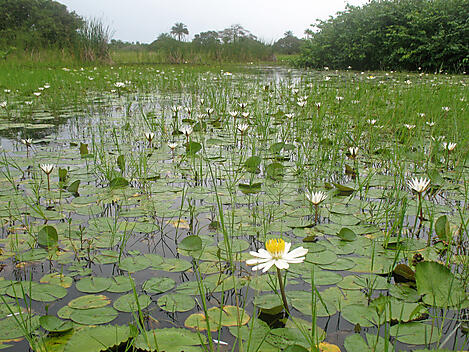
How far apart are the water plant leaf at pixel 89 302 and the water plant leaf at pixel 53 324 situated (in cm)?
9

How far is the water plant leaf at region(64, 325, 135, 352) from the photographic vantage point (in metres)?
0.85

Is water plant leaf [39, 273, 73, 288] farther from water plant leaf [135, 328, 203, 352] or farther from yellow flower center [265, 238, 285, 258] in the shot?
yellow flower center [265, 238, 285, 258]

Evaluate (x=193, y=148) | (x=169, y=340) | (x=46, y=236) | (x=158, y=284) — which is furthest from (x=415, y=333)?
(x=193, y=148)

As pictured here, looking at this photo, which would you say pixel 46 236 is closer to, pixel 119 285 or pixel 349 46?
pixel 119 285

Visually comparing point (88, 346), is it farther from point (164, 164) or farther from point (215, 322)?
point (164, 164)

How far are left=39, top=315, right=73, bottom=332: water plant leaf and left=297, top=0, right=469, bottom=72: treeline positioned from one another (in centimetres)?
923

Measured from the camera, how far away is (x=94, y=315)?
972mm

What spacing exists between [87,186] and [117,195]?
22 centimetres

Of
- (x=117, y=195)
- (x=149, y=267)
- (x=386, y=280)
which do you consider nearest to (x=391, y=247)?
(x=386, y=280)

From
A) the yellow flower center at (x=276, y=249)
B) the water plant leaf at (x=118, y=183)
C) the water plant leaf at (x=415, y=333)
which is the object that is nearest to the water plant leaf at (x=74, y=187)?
the water plant leaf at (x=118, y=183)

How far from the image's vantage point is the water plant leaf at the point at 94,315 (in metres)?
0.95

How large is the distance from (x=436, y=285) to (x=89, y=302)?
0.98 m

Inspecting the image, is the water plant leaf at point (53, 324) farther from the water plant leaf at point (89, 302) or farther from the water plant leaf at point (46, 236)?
the water plant leaf at point (46, 236)

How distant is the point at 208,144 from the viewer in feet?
9.14
